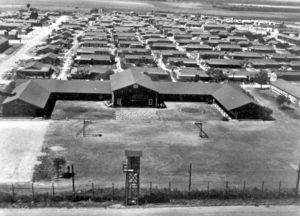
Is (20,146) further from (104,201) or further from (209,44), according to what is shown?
(209,44)

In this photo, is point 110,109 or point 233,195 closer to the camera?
point 233,195

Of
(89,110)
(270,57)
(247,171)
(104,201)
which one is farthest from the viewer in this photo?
(270,57)

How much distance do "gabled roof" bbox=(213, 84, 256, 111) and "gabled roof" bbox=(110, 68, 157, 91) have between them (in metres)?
6.20

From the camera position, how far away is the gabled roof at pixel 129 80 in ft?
119

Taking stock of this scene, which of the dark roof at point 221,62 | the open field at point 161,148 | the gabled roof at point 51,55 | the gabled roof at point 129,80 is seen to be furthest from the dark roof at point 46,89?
the dark roof at point 221,62

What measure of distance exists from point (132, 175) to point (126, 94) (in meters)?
16.4

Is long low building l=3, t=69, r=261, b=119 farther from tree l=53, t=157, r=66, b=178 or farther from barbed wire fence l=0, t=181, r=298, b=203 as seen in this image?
barbed wire fence l=0, t=181, r=298, b=203

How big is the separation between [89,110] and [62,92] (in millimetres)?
4117

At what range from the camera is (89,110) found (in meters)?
34.5

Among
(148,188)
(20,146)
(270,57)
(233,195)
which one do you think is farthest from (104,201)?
(270,57)

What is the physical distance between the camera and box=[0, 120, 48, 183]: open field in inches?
896

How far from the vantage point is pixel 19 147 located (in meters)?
26.2

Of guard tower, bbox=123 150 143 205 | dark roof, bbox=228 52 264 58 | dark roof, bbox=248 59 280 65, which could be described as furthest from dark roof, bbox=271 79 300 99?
guard tower, bbox=123 150 143 205

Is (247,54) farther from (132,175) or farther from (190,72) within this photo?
(132,175)
